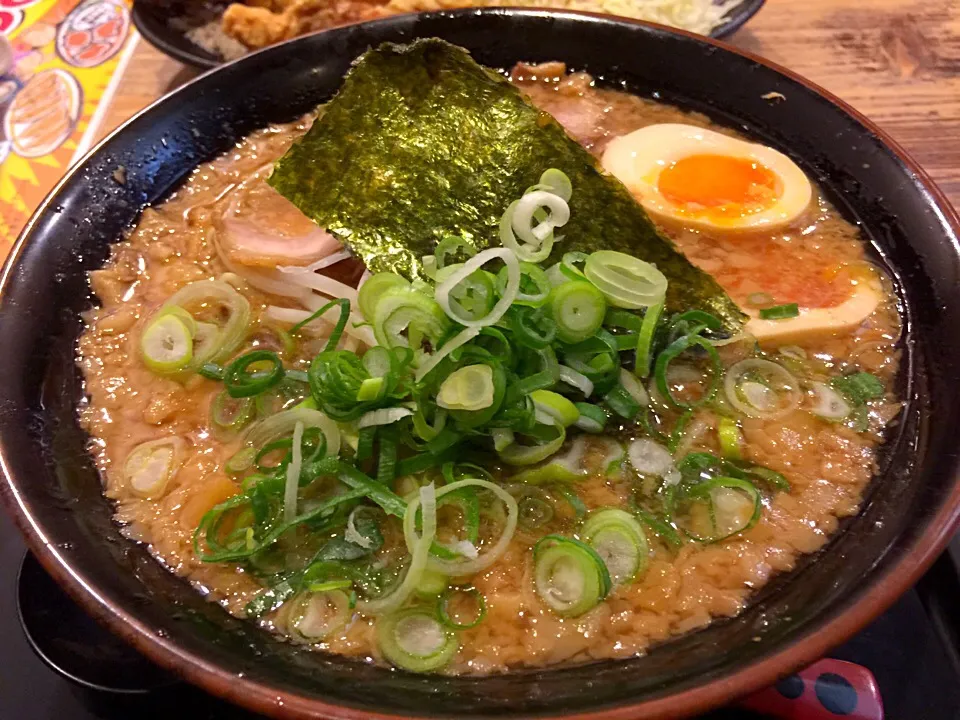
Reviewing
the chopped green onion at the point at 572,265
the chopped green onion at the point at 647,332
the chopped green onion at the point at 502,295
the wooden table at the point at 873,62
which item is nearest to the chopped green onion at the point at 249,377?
the chopped green onion at the point at 502,295

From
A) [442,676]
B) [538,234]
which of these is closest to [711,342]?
[538,234]

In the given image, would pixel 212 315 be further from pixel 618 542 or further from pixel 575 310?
pixel 618 542

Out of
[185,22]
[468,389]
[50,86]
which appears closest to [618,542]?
[468,389]

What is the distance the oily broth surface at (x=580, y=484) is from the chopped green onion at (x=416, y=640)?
0.8 inches

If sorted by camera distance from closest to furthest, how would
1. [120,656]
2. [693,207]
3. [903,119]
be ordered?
[120,656]
[693,207]
[903,119]

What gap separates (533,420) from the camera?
1.21 meters

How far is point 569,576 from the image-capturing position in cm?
114

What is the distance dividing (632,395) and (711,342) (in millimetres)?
210

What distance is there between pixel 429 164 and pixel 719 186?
0.72m

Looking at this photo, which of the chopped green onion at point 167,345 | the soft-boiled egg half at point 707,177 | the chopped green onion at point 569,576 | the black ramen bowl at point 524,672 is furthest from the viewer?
the soft-boiled egg half at point 707,177

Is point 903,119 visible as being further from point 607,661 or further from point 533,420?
point 607,661

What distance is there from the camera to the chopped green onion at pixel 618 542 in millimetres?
1165

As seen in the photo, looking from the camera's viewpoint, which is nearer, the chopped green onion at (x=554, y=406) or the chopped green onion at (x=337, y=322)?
the chopped green onion at (x=554, y=406)

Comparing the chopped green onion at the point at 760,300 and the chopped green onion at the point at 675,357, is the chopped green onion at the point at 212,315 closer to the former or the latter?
the chopped green onion at the point at 675,357
